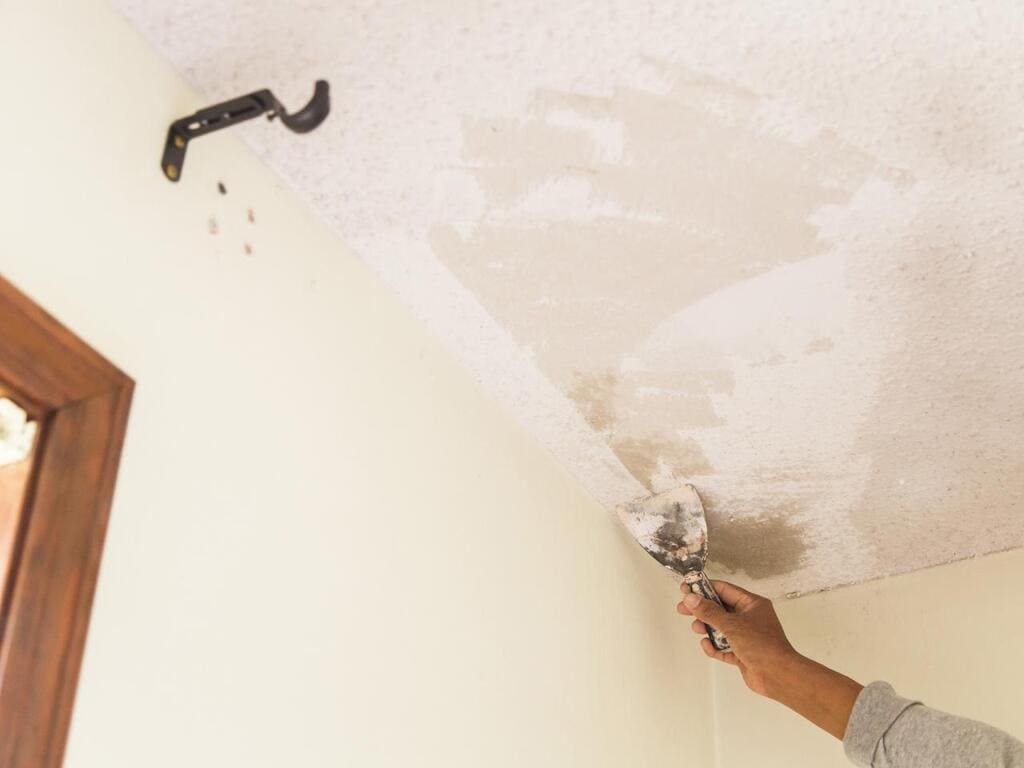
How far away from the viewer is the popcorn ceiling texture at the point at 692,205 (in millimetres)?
986

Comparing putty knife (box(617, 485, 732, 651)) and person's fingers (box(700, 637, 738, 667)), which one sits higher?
putty knife (box(617, 485, 732, 651))

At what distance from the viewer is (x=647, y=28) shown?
0.98 meters

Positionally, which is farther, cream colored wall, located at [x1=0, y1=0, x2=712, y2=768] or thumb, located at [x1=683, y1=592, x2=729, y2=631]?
thumb, located at [x1=683, y1=592, x2=729, y2=631]

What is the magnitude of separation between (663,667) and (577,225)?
912 millimetres

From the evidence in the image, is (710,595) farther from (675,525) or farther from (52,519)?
(52,519)

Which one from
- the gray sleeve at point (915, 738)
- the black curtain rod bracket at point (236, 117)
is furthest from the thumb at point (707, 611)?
the black curtain rod bracket at point (236, 117)

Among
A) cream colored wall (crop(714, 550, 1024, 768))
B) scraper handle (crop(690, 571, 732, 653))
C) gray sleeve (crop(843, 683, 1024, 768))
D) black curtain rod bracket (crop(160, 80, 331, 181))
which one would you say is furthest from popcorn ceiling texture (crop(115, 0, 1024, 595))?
gray sleeve (crop(843, 683, 1024, 768))

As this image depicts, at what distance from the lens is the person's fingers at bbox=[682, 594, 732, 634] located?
1.61 meters

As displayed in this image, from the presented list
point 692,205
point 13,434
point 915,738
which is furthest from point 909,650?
point 13,434

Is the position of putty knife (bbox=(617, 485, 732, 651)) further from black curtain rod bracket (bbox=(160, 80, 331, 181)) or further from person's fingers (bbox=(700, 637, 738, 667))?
black curtain rod bracket (bbox=(160, 80, 331, 181))

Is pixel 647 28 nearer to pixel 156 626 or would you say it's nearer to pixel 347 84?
pixel 347 84

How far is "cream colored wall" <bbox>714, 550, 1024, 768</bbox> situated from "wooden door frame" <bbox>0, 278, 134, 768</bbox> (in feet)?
4.68

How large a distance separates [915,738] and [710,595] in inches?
17.2

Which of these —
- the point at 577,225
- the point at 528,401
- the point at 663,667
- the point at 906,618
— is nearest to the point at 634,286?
the point at 577,225
